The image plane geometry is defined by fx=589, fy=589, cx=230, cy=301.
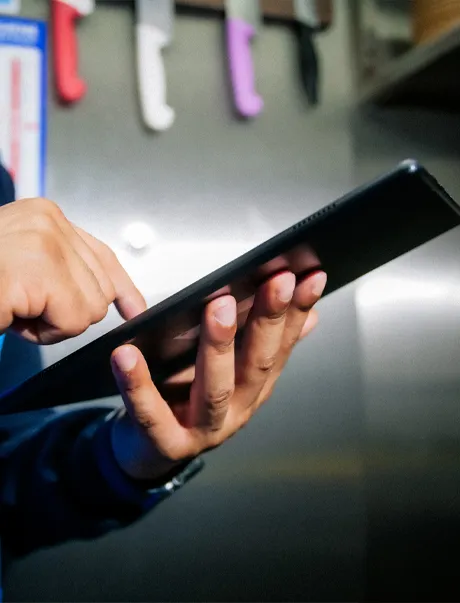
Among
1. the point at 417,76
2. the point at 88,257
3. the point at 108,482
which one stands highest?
the point at 417,76

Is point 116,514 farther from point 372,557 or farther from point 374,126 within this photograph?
point 374,126

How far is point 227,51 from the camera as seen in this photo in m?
0.76

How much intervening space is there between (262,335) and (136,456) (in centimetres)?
17

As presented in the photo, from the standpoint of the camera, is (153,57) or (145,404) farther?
(153,57)

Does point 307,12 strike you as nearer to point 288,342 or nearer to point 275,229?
point 275,229

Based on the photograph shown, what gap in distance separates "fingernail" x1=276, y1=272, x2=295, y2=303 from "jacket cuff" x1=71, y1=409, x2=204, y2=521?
198mm

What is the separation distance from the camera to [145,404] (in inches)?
15.6

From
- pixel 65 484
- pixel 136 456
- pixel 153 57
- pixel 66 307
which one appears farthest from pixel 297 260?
pixel 153 57

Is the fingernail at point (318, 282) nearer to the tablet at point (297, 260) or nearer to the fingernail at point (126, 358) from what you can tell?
the tablet at point (297, 260)

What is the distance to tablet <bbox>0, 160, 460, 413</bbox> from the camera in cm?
29

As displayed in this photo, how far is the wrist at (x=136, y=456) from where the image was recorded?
47 cm

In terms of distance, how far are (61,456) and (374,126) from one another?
0.58 meters

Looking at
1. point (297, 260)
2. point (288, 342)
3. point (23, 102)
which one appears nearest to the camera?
point (297, 260)

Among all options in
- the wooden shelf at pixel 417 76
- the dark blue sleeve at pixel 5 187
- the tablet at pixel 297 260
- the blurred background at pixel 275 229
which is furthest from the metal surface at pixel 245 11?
the tablet at pixel 297 260
